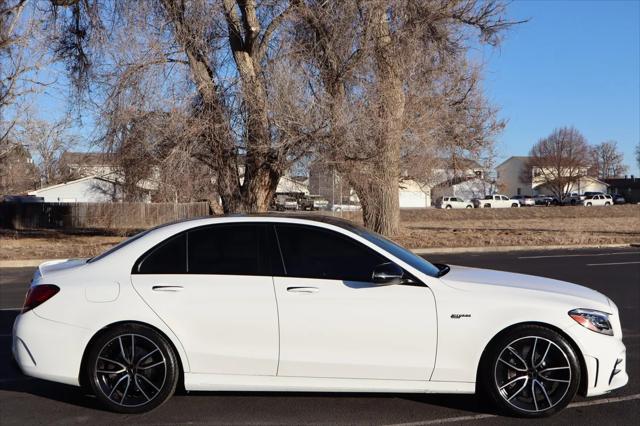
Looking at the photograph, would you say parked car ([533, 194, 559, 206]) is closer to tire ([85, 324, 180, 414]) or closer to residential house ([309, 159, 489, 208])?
residential house ([309, 159, 489, 208])

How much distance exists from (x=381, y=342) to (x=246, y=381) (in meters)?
1.09

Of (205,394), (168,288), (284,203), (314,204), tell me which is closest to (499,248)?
(284,203)

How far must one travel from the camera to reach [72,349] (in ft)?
15.5

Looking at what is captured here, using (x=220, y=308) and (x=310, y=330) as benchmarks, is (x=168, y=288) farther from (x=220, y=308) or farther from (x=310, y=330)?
(x=310, y=330)

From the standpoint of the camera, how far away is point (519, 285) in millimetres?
4922

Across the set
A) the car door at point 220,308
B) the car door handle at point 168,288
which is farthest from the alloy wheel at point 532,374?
the car door handle at point 168,288

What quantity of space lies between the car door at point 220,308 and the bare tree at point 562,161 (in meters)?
79.5

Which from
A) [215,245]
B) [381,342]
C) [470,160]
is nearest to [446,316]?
[381,342]

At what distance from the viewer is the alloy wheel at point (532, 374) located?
463cm

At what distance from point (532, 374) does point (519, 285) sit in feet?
2.30

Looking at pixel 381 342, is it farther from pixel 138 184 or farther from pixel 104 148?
pixel 138 184

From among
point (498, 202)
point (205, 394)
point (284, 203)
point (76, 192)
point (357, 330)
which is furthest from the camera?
point (498, 202)

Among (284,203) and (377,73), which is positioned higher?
(377,73)

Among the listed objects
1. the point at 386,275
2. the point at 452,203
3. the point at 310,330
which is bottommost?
the point at 310,330
